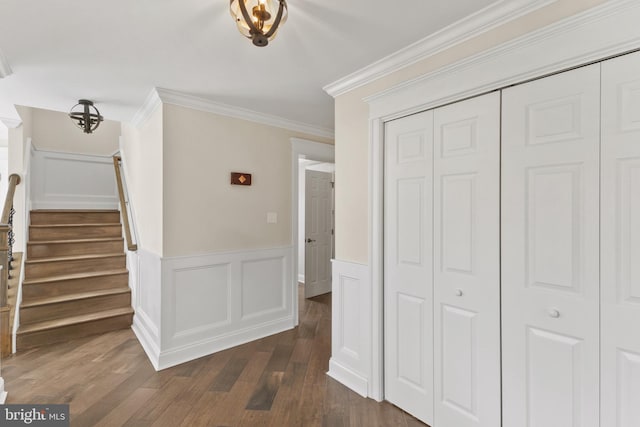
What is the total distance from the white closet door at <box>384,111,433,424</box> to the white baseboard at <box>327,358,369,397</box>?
18 cm

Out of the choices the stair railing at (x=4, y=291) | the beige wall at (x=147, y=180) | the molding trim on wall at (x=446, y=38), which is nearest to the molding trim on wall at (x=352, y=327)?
the molding trim on wall at (x=446, y=38)

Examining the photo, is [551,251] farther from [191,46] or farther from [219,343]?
[219,343]

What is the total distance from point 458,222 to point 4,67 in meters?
3.17

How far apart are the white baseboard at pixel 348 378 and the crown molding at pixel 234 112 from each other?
8.05 feet

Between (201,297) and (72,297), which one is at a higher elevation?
(201,297)

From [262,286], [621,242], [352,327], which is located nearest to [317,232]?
[262,286]

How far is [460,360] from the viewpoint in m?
1.82

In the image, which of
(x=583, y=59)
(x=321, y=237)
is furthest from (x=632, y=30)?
(x=321, y=237)

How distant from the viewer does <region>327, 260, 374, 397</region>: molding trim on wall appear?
91.7 inches

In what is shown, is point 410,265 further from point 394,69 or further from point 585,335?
point 394,69

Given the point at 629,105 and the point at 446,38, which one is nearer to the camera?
the point at 629,105

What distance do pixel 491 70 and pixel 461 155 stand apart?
45 cm

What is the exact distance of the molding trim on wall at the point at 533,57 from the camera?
1.27 m

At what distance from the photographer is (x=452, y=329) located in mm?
1854
